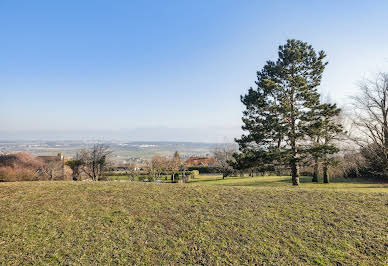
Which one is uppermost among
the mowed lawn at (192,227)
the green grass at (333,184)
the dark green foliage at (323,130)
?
the dark green foliage at (323,130)

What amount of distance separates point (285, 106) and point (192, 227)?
40.4 ft

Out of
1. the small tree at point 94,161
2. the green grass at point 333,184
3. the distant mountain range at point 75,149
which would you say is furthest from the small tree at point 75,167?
the green grass at point 333,184

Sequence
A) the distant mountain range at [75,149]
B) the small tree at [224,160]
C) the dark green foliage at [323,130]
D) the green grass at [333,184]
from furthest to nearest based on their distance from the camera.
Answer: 1. the distant mountain range at [75,149]
2. the small tree at [224,160]
3. the dark green foliage at [323,130]
4. the green grass at [333,184]

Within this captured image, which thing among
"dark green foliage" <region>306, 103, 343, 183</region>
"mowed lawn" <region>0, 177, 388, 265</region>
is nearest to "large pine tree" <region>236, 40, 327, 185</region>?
"dark green foliage" <region>306, 103, 343, 183</region>

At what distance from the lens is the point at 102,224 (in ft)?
18.5

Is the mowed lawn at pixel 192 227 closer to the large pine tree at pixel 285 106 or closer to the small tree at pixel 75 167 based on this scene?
the large pine tree at pixel 285 106

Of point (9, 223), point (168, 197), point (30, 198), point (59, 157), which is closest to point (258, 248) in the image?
point (168, 197)

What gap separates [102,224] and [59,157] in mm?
26678

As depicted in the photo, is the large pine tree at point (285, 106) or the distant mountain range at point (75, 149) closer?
the large pine tree at point (285, 106)

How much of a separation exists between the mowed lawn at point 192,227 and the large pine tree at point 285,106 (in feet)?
25.8

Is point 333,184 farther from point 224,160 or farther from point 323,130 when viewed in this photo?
point 224,160

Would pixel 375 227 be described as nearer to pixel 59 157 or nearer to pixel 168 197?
pixel 168 197

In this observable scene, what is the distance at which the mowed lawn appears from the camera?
175 inches

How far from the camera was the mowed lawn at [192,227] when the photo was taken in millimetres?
4441
